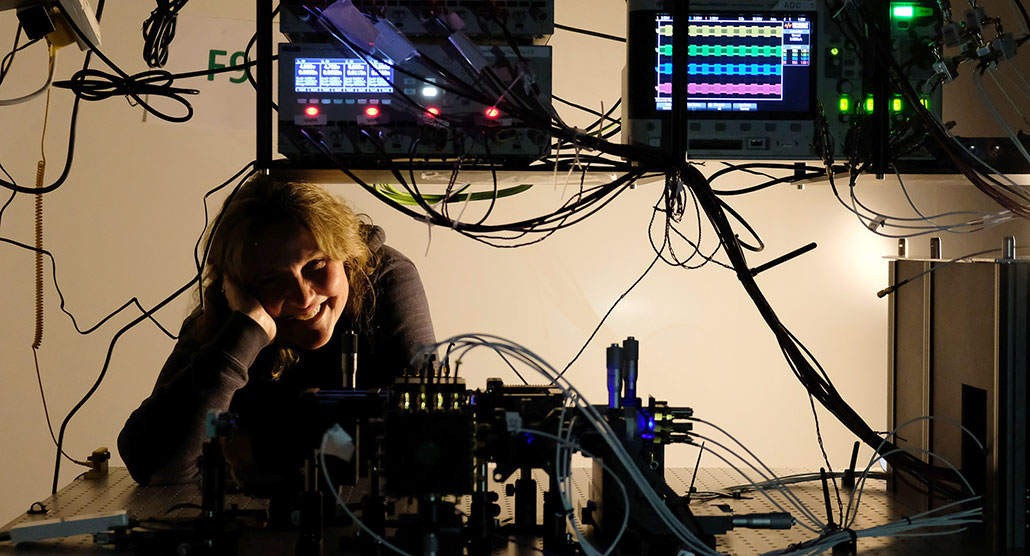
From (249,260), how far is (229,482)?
1.68 feet

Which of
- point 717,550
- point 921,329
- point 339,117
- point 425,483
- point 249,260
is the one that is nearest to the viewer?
point 425,483

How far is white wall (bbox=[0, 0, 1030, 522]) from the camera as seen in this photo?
123 inches

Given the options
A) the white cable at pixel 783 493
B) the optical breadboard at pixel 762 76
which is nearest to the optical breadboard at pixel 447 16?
the optical breadboard at pixel 762 76

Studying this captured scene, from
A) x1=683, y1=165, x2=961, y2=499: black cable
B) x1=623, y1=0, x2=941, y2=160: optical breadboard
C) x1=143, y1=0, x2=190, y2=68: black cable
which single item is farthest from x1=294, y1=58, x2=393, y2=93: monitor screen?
x1=683, y1=165, x2=961, y2=499: black cable

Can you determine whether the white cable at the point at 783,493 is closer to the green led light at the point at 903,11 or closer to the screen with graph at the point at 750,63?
the screen with graph at the point at 750,63

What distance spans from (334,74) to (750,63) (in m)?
0.72

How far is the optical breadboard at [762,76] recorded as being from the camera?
147cm

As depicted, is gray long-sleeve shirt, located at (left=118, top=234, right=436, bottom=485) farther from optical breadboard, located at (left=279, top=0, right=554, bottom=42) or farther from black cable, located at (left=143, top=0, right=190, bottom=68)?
optical breadboard, located at (left=279, top=0, right=554, bottom=42)

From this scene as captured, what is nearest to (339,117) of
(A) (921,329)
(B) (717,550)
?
(B) (717,550)

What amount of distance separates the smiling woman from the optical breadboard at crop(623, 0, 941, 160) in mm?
802

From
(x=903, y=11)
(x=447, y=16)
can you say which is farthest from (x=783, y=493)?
(x=447, y=16)

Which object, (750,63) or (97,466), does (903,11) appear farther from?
(97,466)

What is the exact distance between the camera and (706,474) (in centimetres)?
169

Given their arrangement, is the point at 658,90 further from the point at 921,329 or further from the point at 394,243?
the point at 394,243
